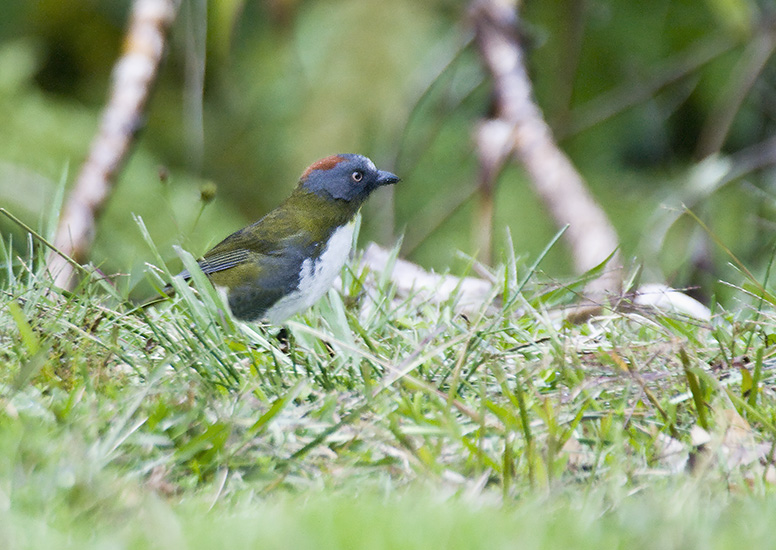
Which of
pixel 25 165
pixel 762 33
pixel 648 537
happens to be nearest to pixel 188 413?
pixel 648 537

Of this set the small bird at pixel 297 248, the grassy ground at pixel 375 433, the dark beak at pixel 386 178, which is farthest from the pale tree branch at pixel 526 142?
the grassy ground at pixel 375 433

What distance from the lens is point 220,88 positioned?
683 cm

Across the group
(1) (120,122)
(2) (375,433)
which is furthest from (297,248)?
(1) (120,122)

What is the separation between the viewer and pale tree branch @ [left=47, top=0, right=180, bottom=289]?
12.1ft

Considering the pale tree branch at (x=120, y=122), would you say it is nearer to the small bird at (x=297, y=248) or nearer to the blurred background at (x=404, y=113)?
the blurred background at (x=404, y=113)

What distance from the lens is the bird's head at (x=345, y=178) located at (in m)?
2.98

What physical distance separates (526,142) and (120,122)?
178cm

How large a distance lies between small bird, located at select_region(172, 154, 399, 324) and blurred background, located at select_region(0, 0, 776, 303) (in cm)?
144

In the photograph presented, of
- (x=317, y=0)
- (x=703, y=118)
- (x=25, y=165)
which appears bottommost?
(x=703, y=118)

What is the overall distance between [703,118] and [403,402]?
222 inches

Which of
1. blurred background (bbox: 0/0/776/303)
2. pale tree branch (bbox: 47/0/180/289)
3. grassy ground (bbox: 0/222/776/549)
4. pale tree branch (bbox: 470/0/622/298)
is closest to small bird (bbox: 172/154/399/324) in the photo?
grassy ground (bbox: 0/222/776/549)

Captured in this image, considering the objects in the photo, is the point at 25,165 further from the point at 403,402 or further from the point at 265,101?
the point at 403,402

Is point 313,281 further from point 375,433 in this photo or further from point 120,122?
point 120,122

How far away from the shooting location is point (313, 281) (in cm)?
254
